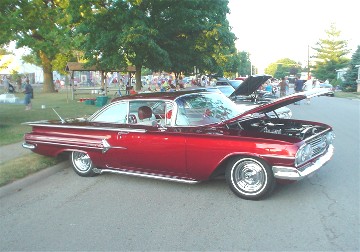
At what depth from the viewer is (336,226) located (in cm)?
396

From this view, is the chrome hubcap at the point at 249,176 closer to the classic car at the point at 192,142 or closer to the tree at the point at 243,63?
the classic car at the point at 192,142

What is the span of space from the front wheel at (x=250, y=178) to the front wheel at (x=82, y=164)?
2589 mm

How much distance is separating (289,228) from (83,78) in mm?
62612

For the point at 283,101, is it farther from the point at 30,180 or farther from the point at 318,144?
the point at 30,180

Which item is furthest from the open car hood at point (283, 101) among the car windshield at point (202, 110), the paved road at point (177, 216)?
the paved road at point (177, 216)

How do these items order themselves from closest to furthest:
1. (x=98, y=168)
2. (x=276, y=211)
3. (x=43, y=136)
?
(x=276, y=211) < (x=98, y=168) < (x=43, y=136)

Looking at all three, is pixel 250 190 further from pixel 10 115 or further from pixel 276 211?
pixel 10 115

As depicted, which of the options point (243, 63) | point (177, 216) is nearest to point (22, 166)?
point (177, 216)

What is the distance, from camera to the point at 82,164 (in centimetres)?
632

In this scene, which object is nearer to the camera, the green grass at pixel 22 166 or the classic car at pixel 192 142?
the classic car at pixel 192 142

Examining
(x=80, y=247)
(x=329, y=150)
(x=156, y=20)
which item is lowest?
(x=80, y=247)

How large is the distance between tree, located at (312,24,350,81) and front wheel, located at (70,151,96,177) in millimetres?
62530

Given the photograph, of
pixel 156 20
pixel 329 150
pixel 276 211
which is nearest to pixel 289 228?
pixel 276 211

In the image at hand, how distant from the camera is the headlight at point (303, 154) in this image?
4.43 m
